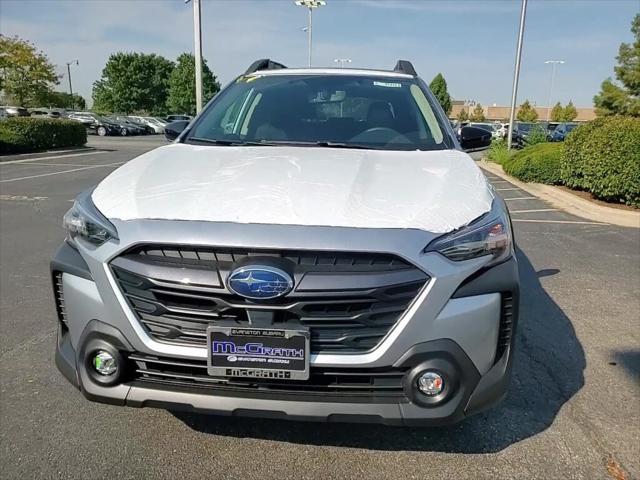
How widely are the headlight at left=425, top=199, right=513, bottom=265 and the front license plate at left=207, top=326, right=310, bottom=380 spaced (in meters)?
0.62

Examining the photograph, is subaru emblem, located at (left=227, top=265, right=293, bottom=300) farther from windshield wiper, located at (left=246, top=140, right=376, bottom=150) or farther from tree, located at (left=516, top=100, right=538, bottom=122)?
tree, located at (left=516, top=100, right=538, bottom=122)

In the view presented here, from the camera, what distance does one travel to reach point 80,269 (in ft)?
7.09

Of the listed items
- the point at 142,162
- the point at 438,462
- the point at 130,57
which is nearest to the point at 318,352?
the point at 438,462

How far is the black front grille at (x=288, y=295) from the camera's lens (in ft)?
6.43

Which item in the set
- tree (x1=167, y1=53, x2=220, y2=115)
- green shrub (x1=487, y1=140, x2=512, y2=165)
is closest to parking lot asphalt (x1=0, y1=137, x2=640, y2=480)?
green shrub (x1=487, y1=140, x2=512, y2=165)

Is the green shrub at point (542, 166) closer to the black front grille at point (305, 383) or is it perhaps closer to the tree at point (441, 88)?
the black front grille at point (305, 383)

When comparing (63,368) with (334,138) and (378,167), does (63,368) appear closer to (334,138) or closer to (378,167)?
(378,167)

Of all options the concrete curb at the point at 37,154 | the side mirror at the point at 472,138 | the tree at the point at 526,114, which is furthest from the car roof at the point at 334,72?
the tree at the point at 526,114

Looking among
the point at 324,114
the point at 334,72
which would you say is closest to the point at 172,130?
the point at 324,114

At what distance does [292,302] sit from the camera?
199 centimetres

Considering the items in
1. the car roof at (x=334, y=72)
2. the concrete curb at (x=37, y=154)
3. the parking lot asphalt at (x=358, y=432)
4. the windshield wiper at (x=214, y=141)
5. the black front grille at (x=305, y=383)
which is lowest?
the concrete curb at (x=37, y=154)

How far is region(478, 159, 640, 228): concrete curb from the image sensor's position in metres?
8.87

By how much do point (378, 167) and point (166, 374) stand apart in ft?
4.60

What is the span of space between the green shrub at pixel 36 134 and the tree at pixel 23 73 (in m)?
18.3
